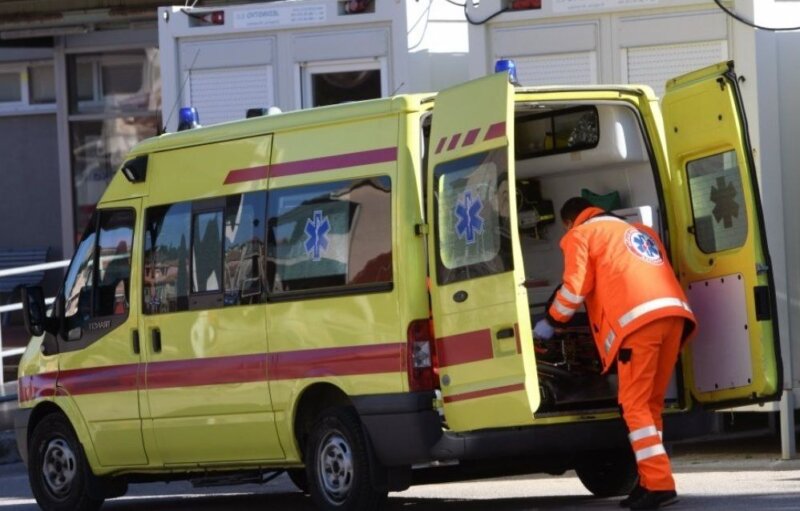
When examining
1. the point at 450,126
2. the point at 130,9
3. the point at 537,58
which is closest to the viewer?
the point at 450,126

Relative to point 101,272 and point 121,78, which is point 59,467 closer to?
point 101,272

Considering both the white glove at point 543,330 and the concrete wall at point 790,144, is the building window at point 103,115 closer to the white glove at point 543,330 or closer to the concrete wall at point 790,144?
the concrete wall at point 790,144

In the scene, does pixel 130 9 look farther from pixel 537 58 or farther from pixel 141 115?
pixel 537 58

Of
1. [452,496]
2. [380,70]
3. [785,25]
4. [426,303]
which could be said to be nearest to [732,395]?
[426,303]

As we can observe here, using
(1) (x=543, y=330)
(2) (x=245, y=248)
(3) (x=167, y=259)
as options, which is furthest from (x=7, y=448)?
(1) (x=543, y=330)

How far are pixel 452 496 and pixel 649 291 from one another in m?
2.66

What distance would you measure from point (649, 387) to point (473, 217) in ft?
3.95

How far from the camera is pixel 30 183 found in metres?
19.5

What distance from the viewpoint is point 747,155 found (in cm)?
883

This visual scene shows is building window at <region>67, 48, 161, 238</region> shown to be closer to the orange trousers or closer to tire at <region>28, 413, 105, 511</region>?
tire at <region>28, 413, 105, 511</region>

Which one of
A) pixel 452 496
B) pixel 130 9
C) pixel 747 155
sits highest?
pixel 130 9

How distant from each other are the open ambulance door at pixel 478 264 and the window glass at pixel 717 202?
1294 millimetres

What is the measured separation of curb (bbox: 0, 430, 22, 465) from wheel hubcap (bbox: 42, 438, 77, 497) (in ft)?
10.6

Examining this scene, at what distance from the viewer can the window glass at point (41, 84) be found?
19.3m
